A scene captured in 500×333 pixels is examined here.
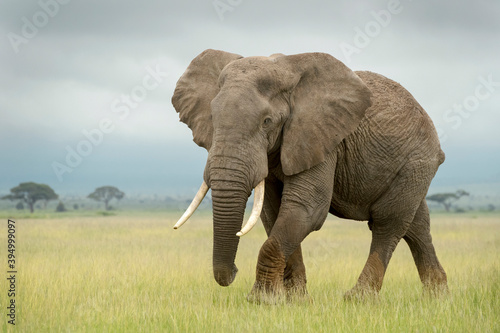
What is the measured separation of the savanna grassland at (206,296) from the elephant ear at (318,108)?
5.56 feet

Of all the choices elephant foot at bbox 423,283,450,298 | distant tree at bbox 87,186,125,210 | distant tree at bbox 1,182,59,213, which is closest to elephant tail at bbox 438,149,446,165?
elephant foot at bbox 423,283,450,298

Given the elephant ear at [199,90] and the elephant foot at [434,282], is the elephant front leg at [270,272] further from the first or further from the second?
the elephant foot at [434,282]

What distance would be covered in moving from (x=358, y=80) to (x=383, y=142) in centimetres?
108

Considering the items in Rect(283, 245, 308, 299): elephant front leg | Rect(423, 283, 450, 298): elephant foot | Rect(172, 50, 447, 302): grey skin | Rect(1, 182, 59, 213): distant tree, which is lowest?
Rect(423, 283, 450, 298): elephant foot

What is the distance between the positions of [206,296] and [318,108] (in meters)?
2.77

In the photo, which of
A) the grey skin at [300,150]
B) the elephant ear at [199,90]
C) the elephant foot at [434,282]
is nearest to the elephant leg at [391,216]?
the grey skin at [300,150]

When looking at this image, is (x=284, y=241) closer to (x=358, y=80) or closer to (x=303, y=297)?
(x=303, y=297)

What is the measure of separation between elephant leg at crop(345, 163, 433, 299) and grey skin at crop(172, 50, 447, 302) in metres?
0.01

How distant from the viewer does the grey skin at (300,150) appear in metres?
6.63

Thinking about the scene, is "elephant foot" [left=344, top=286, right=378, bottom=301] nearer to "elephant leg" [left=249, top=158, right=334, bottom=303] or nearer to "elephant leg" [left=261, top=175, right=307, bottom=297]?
"elephant leg" [left=261, top=175, right=307, bottom=297]

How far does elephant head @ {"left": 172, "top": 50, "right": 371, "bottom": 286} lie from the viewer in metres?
6.56

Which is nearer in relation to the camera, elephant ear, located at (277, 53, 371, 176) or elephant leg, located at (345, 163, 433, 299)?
elephant ear, located at (277, 53, 371, 176)

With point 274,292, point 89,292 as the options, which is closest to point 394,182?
point 274,292

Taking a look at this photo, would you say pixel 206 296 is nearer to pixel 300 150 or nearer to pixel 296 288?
pixel 296 288
